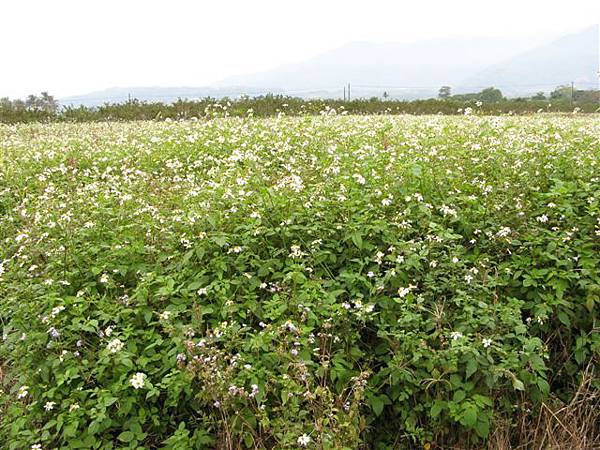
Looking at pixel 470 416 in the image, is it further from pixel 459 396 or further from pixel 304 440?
pixel 304 440

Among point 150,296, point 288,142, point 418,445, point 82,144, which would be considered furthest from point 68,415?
point 82,144

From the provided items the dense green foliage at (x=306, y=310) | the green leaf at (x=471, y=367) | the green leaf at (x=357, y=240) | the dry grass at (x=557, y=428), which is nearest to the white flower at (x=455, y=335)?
the dense green foliage at (x=306, y=310)

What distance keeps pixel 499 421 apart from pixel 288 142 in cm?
465

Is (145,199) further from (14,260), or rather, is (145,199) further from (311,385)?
(311,385)

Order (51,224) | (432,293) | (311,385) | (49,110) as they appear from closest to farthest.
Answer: (311,385)
(432,293)
(51,224)
(49,110)

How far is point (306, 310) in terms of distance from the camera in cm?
335

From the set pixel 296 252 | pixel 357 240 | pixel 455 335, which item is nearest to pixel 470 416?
pixel 455 335

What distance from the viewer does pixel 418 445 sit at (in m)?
3.51

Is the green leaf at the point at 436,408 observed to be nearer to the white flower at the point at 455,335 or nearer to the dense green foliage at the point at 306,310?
the dense green foliage at the point at 306,310

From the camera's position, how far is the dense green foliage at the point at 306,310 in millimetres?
3166

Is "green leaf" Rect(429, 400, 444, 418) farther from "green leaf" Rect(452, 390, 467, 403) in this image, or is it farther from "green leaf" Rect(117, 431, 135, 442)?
"green leaf" Rect(117, 431, 135, 442)

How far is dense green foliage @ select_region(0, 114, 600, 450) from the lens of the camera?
317 centimetres

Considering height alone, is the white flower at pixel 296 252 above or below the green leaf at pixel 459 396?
above

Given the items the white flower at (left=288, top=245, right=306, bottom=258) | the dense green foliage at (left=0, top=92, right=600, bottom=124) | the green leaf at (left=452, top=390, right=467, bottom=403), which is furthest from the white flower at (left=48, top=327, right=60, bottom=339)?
the dense green foliage at (left=0, top=92, right=600, bottom=124)
